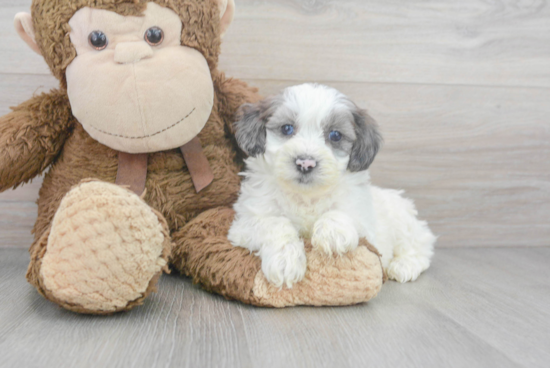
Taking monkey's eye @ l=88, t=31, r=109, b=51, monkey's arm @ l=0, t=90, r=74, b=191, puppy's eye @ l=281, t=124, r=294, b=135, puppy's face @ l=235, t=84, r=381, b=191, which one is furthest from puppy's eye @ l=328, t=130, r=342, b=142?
monkey's arm @ l=0, t=90, r=74, b=191

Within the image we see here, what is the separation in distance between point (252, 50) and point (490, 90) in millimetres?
1189

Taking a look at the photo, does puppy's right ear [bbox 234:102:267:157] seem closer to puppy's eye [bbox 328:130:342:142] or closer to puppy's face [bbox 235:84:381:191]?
puppy's face [bbox 235:84:381:191]

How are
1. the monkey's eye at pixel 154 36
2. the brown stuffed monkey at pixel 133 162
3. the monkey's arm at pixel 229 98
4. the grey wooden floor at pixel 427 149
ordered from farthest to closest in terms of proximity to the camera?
1. the monkey's arm at pixel 229 98
2. the monkey's eye at pixel 154 36
3. the grey wooden floor at pixel 427 149
4. the brown stuffed monkey at pixel 133 162

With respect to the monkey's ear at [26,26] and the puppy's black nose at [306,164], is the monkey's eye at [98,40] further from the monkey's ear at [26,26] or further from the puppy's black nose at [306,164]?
the puppy's black nose at [306,164]

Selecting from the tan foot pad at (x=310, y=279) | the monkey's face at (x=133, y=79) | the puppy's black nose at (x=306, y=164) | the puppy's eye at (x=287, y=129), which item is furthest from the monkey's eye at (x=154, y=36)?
the tan foot pad at (x=310, y=279)

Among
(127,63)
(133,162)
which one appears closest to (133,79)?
(127,63)

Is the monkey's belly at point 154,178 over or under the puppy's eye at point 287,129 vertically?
under

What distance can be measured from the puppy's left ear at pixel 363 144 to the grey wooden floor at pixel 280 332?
0.45m

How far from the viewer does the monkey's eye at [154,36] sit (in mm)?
Answer: 1429

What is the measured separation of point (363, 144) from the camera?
152 cm

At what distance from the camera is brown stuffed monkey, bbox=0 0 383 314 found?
46.4 inches

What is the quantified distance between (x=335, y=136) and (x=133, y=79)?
0.65 meters

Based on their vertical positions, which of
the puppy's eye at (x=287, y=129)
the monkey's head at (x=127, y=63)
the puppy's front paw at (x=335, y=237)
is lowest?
the puppy's front paw at (x=335, y=237)

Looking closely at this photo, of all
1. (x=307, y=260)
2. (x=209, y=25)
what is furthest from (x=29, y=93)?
(x=307, y=260)
